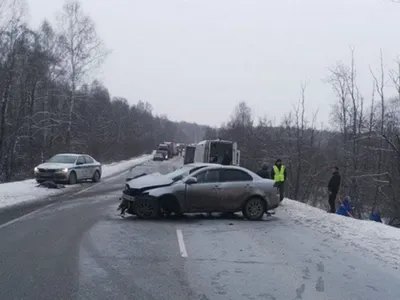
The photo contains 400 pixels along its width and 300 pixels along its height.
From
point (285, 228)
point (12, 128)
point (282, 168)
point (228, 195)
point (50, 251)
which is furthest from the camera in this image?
point (12, 128)

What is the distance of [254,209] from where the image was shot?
13492 millimetres

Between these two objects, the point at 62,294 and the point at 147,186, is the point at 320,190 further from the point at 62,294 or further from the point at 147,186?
the point at 62,294

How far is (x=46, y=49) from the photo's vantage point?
144 feet

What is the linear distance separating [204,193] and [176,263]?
5.57m

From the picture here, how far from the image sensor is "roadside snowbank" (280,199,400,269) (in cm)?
942

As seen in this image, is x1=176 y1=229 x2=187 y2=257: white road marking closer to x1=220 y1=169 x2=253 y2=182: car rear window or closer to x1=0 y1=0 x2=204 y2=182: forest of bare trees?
x1=220 y1=169 x2=253 y2=182: car rear window

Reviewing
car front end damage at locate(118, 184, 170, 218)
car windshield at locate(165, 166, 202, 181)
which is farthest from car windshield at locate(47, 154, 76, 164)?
car front end damage at locate(118, 184, 170, 218)

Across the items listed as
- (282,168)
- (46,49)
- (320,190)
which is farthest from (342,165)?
(46,49)

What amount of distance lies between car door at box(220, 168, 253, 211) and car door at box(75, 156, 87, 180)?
475 inches

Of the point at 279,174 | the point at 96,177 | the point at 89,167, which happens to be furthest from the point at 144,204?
the point at 96,177

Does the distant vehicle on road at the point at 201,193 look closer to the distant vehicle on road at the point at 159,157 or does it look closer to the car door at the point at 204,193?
the car door at the point at 204,193

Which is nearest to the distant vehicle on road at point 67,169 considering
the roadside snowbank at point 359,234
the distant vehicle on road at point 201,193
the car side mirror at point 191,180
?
the distant vehicle on road at point 201,193

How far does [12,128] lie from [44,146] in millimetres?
5258

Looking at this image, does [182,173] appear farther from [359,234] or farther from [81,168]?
[81,168]
